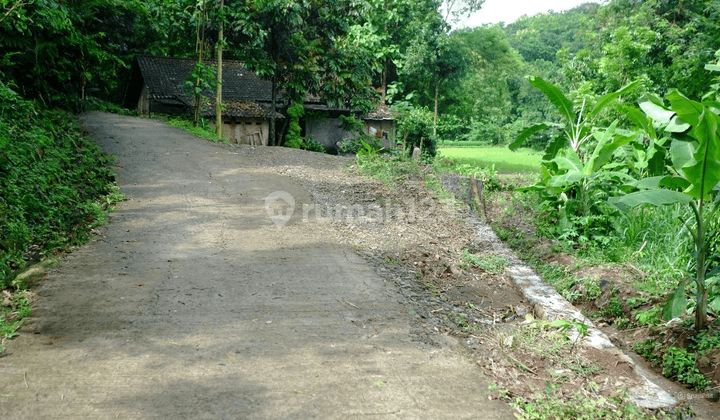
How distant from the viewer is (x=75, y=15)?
13.4 metres

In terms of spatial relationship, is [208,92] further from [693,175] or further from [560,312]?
[693,175]

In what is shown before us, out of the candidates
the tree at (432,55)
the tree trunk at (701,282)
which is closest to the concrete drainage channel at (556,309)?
the tree trunk at (701,282)

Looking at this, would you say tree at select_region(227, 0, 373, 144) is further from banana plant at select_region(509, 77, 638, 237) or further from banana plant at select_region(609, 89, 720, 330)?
banana plant at select_region(609, 89, 720, 330)

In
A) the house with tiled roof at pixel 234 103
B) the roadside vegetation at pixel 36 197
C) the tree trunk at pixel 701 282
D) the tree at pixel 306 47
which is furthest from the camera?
the house with tiled roof at pixel 234 103

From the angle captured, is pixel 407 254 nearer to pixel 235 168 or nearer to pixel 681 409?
pixel 681 409

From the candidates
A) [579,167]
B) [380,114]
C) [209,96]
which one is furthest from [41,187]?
[380,114]

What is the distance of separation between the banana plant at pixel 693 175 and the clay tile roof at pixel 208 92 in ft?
61.2

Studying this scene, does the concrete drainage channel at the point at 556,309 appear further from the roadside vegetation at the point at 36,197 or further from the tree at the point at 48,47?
the tree at the point at 48,47

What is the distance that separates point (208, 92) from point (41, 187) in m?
18.5

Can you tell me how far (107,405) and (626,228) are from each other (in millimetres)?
6275

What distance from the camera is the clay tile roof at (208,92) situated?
22.8 m

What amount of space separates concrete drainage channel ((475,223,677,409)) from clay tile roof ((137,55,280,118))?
55.5 ft

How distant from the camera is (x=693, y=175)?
434 cm

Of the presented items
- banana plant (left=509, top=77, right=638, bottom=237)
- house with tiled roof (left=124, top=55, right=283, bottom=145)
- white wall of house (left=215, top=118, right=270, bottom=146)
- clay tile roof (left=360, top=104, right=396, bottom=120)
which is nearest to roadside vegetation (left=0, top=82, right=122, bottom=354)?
banana plant (left=509, top=77, right=638, bottom=237)
